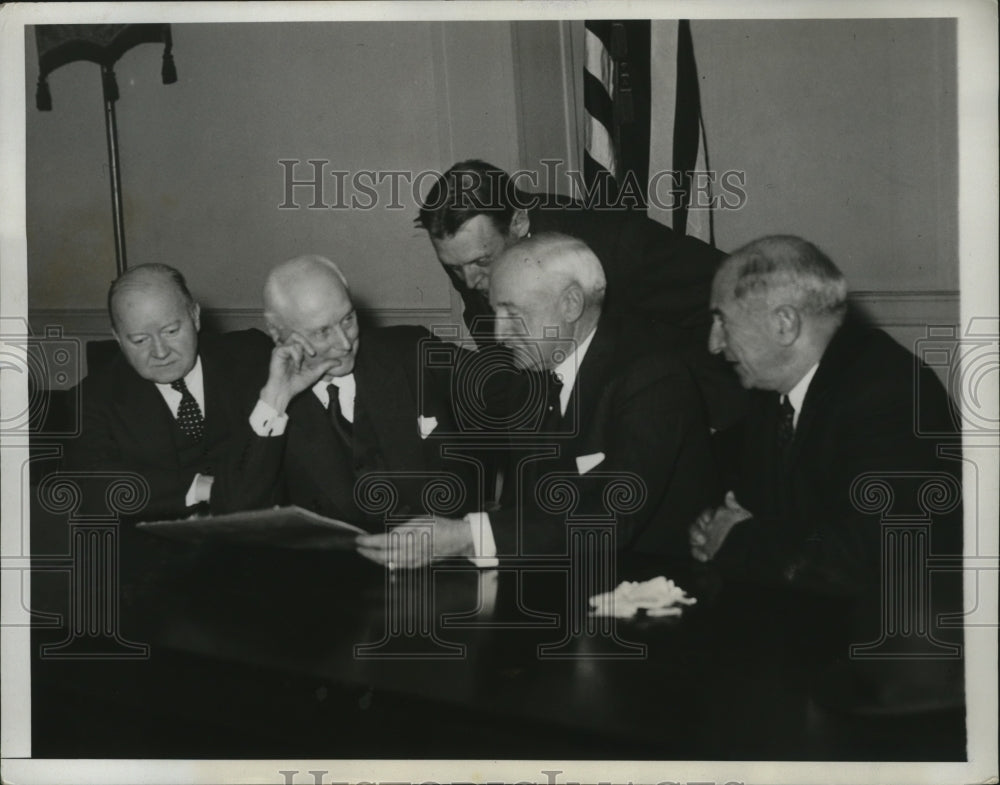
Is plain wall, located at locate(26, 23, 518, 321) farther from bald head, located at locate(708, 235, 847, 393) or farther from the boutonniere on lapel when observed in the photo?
bald head, located at locate(708, 235, 847, 393)

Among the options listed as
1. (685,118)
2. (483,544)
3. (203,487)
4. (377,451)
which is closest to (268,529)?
(203,487)

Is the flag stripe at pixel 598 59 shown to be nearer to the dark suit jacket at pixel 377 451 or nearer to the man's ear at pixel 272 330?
the dark suit jacket at pixel 377 451

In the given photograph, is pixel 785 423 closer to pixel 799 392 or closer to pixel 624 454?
pixel 799 392

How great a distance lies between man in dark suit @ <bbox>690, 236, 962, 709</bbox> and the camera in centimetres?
348

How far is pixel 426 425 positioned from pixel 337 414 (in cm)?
29

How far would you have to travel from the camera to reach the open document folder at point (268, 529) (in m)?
3.55

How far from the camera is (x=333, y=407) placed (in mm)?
3732

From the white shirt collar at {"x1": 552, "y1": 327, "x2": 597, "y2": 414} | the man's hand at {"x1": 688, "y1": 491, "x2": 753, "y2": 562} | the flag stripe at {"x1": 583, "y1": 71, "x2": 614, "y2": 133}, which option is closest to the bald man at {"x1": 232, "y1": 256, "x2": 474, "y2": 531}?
the white shirt collar at {"x1": 552, "y1": 327, "x2": 597, "y2": 414}

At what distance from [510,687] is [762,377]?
3.92 feet

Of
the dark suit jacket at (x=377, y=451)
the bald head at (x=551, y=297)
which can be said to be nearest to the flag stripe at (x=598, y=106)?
the bald head at (x=551, y=297)

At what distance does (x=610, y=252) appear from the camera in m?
3.67

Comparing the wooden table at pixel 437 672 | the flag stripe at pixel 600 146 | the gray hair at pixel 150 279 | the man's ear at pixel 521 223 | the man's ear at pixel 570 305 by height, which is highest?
the flag stripe at pixel 600 146

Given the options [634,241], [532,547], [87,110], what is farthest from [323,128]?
[532,547]

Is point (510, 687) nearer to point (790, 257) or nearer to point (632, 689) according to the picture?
point (632, 689)
